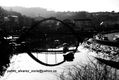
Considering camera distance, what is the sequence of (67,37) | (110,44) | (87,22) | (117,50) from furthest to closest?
(87,22) < (67,37) < (110,44) < (117,50)

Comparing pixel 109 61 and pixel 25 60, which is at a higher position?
pixel 109 61

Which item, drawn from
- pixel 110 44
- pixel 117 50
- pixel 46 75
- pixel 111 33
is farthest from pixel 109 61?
pixel 111 33

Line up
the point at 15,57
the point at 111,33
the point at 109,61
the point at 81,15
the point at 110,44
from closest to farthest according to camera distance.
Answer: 1. the point at 109,61
2. the point at 110,44
3. the point at 15,57
4. the point at 111,33
5. the point at 81,15

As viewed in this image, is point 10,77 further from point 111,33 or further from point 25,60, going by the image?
point 111,33

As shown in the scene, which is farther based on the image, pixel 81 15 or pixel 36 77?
pixel 81 15

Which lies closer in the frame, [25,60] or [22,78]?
[22,78]

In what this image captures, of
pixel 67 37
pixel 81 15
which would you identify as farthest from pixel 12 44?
pixel 81 15

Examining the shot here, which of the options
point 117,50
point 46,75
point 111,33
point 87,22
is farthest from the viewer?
point 87,22

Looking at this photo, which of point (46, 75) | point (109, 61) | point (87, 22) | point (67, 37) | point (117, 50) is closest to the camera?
point (109, 61)

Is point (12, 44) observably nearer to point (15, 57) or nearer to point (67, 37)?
point (15, 57)
